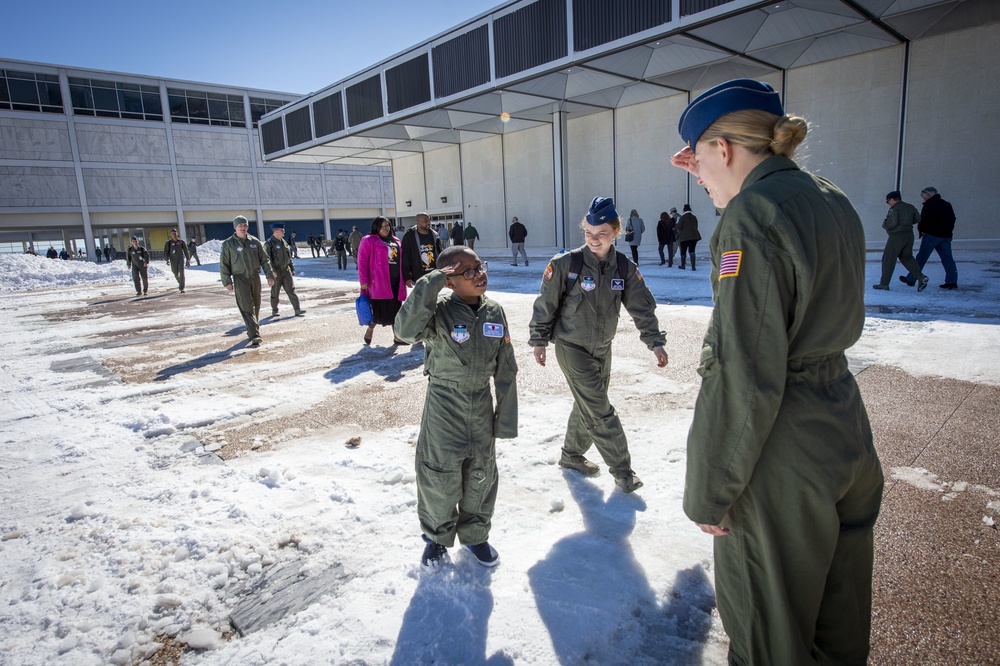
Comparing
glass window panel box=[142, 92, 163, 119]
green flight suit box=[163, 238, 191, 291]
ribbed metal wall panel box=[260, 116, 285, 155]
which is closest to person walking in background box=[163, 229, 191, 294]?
green flight suit box=[163, 238, 191, 291]

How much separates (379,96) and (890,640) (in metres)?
24.7

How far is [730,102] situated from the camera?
144 centimetres

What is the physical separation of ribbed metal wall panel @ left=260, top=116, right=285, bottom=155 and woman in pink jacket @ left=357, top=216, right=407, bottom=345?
26.0 metres

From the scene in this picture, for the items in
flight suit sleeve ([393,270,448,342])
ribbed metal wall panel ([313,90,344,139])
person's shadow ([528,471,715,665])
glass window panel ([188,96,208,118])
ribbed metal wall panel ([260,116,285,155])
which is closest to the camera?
person's shadow ([528,471,715,665])

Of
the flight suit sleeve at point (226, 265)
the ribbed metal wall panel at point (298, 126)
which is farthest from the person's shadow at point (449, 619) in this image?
the ribbed metal wall panel at point (298, 126)

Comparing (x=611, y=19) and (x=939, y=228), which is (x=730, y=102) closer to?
(x=939, y=228)

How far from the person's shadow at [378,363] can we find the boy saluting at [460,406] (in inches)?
140

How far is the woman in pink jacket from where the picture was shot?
725cm

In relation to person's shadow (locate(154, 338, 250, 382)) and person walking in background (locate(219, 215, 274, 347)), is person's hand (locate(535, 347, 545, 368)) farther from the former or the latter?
person walking in background (locate(219, 215, 274, 347))

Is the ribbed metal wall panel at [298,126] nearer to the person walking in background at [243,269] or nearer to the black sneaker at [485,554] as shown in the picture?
the person walking in background at [243,269]

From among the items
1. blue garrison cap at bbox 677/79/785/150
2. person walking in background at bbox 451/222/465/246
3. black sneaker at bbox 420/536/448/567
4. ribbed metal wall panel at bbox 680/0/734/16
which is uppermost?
ribbed metal wall panel at bbox 680/0/734/16

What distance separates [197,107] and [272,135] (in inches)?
704

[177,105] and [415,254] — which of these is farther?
[177,105]

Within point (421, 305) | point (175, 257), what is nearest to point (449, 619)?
point (421, 305)
